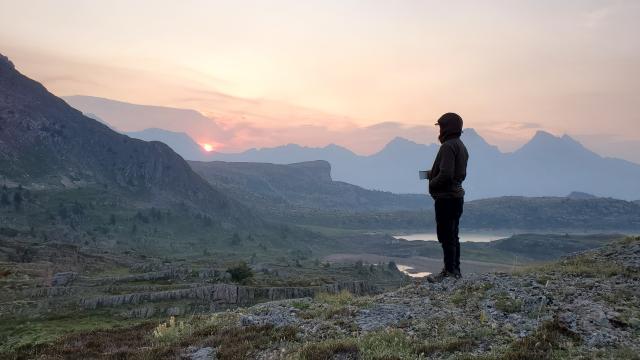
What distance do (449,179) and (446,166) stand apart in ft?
1.79

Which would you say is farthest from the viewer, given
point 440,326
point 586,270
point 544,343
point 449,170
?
point 586,270

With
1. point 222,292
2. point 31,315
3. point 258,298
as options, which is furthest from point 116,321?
point 258,298

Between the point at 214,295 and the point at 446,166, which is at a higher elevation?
the point at 446,166

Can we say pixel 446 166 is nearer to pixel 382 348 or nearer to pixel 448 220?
pixel 448 220

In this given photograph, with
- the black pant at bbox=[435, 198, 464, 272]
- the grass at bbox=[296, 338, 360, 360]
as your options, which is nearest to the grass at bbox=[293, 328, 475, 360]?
the grass at bbox=[296, 338, 360, 360]

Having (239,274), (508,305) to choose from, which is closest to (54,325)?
(239,274)

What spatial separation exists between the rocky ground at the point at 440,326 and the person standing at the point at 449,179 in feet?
6.77

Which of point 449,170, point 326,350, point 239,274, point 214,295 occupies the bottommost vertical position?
point 239,274

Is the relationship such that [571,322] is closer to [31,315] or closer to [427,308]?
[427,308]

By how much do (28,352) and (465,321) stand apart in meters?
14.6

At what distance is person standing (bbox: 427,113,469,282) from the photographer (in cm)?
1836

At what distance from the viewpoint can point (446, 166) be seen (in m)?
18.2

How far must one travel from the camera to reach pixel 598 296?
15.8 meters

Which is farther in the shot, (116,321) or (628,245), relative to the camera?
(116,321)
